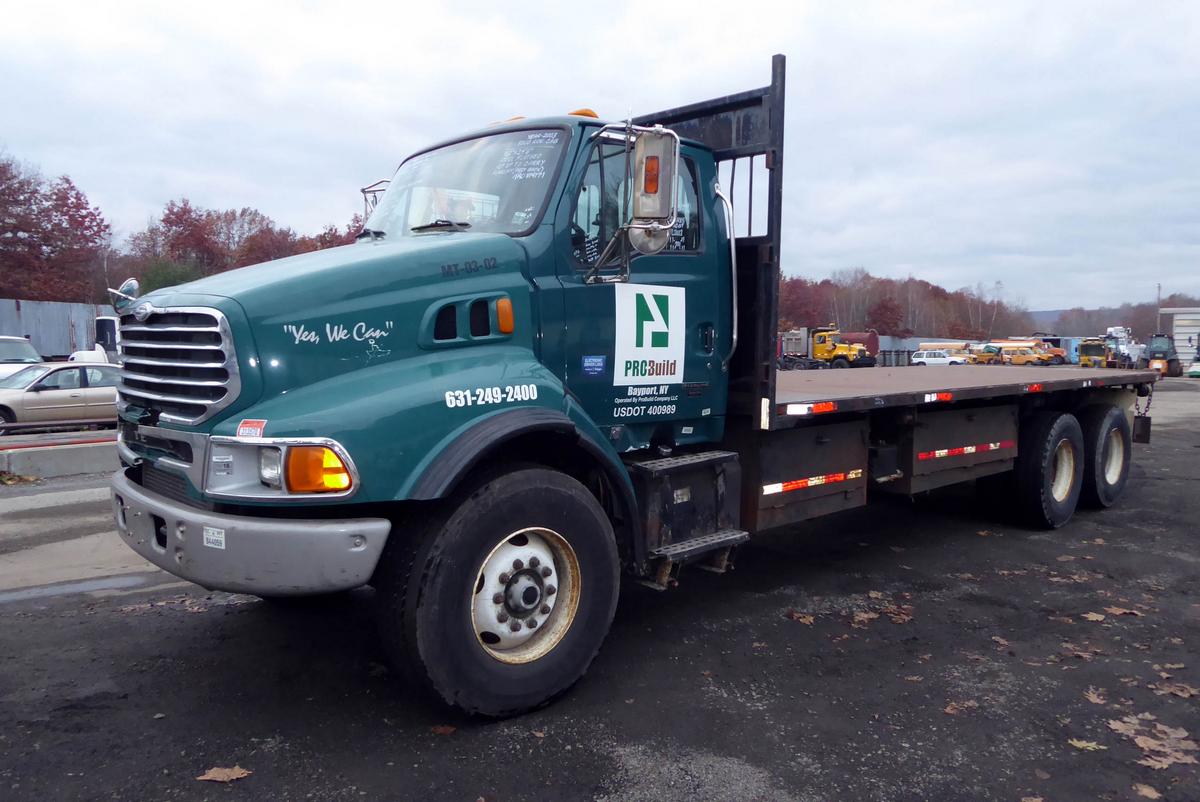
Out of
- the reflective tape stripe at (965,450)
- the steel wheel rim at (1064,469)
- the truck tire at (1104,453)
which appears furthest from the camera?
the truck tire at (1104,453)

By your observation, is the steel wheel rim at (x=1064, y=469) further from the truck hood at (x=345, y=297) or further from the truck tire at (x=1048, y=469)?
the truck hood at (x=345, y=297)

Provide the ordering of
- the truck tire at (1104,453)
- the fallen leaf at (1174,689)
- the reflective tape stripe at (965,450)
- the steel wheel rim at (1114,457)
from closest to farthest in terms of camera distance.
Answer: the fallen leaf at (1174,689), the reflective tape stripe at (965,450), the truck tire at (1104,453), the steel wheel rim at (1114,457)

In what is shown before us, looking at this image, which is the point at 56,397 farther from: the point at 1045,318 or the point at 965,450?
the point at 1045,318

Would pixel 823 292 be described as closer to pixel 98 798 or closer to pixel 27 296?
pixel 27 296

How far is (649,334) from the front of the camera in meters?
4.82

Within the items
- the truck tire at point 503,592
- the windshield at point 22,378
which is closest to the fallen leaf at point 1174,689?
the truck tire at point 503,592

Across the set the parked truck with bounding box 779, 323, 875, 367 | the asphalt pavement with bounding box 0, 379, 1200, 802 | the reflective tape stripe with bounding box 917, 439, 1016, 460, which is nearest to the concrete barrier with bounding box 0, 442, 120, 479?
the asphalt pavement with bounding box 0, 379, 1200, 802

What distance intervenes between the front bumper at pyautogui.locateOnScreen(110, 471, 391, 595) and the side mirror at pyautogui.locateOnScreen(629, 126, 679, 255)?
191 centimetres

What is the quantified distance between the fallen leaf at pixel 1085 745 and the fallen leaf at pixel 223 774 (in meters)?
3.59

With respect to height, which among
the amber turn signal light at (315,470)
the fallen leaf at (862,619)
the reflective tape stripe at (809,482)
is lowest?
the fallen leaf at (862,619)

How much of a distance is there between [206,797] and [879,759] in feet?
9.06

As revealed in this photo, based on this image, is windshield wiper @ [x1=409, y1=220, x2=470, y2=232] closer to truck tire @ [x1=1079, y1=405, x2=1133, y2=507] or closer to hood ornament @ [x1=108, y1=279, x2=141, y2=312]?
hood ornament @ [x1=108, y1=279, x2=141, y2=312]

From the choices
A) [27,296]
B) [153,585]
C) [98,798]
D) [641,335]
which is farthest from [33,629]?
[27,296]

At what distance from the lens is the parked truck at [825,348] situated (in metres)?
46.7
